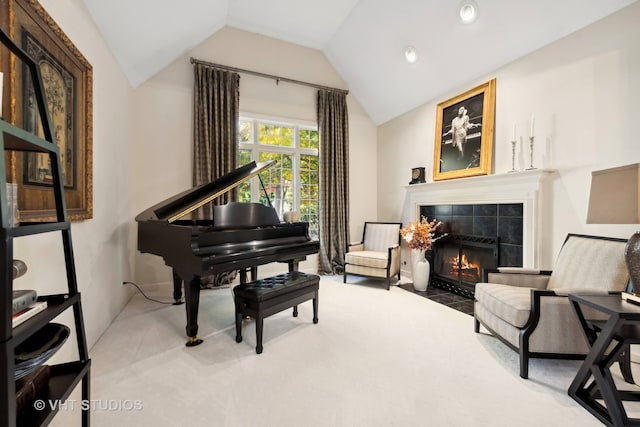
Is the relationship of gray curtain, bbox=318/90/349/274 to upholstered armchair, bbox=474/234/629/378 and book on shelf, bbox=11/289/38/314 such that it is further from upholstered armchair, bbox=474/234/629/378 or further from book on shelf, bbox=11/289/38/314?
book on shelf, bbox=11/289/38/314

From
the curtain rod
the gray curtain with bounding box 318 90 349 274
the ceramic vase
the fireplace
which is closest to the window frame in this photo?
the gray curtain with bounding box 318 90 349 274

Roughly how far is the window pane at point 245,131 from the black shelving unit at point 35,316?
318 cm

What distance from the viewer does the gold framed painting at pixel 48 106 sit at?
54.9 inches

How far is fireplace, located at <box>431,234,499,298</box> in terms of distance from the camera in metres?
3.42

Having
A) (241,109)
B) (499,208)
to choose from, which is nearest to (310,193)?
(241,109)

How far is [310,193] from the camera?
503cm

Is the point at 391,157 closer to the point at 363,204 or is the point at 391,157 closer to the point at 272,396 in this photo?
the point at 363,204

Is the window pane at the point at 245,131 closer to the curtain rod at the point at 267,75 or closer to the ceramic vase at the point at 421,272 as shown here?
the curtain rod at the point at 267,75

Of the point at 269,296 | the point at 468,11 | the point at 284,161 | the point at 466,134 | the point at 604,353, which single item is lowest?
the point at 604,353

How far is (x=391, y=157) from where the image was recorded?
Answer: 506cm

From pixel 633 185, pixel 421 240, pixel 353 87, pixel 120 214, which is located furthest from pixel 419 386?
pixel 353 87

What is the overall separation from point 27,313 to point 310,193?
4254 millimetres

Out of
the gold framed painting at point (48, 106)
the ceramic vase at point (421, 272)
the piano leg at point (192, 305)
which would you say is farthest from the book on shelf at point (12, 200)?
the ceramic vase at point (421, 272)

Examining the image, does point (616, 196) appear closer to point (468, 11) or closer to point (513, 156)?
point (513, 156)
